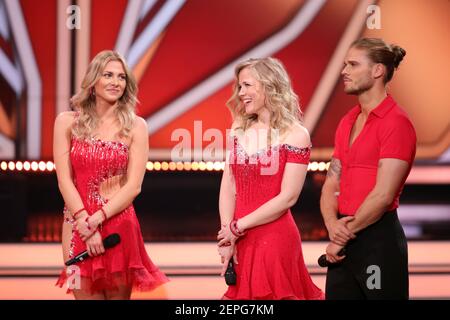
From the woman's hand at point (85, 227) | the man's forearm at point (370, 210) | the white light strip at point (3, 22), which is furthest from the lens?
the white light strip at point (3, 22)

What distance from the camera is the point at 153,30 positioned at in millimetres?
5129

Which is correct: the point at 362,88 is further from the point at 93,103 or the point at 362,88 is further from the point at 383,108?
the point at 93,103

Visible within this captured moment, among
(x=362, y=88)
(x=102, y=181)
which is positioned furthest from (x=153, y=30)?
(x=362, y=88)

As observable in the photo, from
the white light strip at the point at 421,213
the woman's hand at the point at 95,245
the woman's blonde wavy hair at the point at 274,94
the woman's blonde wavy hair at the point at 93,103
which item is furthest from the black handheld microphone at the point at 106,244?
the white light strip at the point at 421,213

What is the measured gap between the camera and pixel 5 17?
5.01 m

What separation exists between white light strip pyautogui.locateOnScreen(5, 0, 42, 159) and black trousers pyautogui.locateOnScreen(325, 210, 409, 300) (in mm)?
2762

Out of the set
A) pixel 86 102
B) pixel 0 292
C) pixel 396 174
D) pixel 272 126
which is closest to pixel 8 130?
pixel 0 292

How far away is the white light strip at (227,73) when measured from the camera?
510cm

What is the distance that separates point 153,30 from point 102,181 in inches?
83.9

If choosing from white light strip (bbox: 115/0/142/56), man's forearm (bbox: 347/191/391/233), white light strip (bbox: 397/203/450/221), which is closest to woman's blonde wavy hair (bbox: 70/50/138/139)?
man's forearm (bbox: 347/191/391/233)

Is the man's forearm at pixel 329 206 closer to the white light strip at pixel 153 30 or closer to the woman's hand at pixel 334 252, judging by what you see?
the woman's hand at pixel 334 252

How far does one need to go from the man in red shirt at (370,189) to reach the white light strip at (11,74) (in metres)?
2.70

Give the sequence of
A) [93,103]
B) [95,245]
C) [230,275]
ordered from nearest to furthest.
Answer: [230,275]
[95,245]
[93,103]

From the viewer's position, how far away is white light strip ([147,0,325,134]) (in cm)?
510
